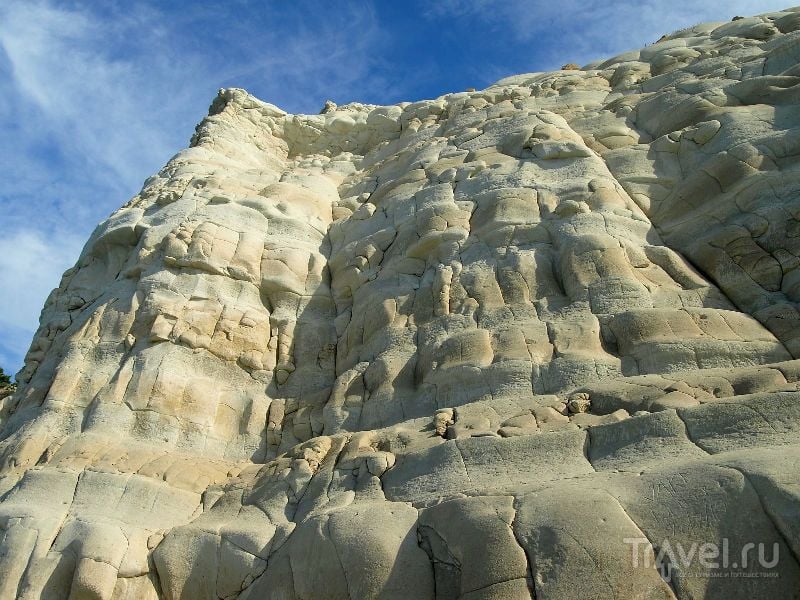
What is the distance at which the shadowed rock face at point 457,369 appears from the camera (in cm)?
521

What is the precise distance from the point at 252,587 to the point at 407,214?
676 centimetres

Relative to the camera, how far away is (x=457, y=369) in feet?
27.0

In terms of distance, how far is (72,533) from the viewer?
23.6 feet

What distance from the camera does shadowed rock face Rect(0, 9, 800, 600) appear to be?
5207mm

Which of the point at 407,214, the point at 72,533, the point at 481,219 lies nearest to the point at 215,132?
the point at 407,214

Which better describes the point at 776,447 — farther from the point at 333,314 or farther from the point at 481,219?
the point at 333,314
